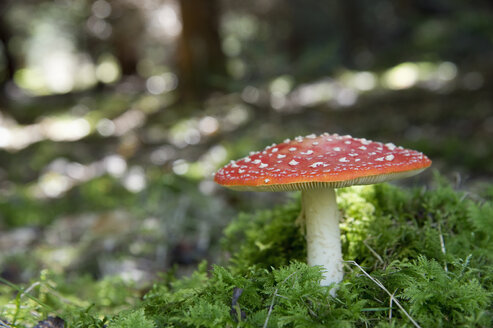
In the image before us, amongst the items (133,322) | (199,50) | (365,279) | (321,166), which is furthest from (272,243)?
(199,50)

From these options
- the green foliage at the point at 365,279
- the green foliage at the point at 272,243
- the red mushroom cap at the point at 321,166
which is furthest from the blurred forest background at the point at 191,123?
the red mushroom cap at the point at 321,166

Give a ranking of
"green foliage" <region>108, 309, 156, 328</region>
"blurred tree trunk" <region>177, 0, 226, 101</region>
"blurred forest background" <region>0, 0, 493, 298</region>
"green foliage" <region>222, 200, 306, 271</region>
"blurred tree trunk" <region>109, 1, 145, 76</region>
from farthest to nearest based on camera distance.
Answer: "blurred tree trunk" <region>109, 1, 145, 76</region> < "blurred tree trunk" <region>177, 0, 226, 101</region> < "blurred forest background" <region>0, 0, 493, 298</region> < "green foliage" <region>222, 200, 306, 271</region> < "green foliage" <region>108, 309, 156, 328</region>

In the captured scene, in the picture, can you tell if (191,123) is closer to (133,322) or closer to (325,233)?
(325,233)

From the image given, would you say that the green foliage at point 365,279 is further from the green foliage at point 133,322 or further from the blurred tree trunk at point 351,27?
→ the blurred tree trunk at point 351,27

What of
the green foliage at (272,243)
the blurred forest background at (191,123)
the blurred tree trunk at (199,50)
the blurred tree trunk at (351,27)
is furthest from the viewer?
the blurred tree trunk at (351,27)

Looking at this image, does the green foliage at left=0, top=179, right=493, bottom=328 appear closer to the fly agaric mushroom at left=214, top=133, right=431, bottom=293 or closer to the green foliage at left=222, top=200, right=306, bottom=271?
the green foliage at left=222, top=200, right=306, bottom=271

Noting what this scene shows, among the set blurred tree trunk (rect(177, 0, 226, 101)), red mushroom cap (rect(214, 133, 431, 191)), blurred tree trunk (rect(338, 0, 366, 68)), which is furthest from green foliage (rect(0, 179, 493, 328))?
blurred tree trunk (rect(338, 0, 366, 68))

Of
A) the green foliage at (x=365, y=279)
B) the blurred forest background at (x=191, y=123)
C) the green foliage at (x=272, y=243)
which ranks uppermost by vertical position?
the green foliage at (x=365, y=279)

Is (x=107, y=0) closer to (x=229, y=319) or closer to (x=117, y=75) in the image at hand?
(x=117, y=75)
